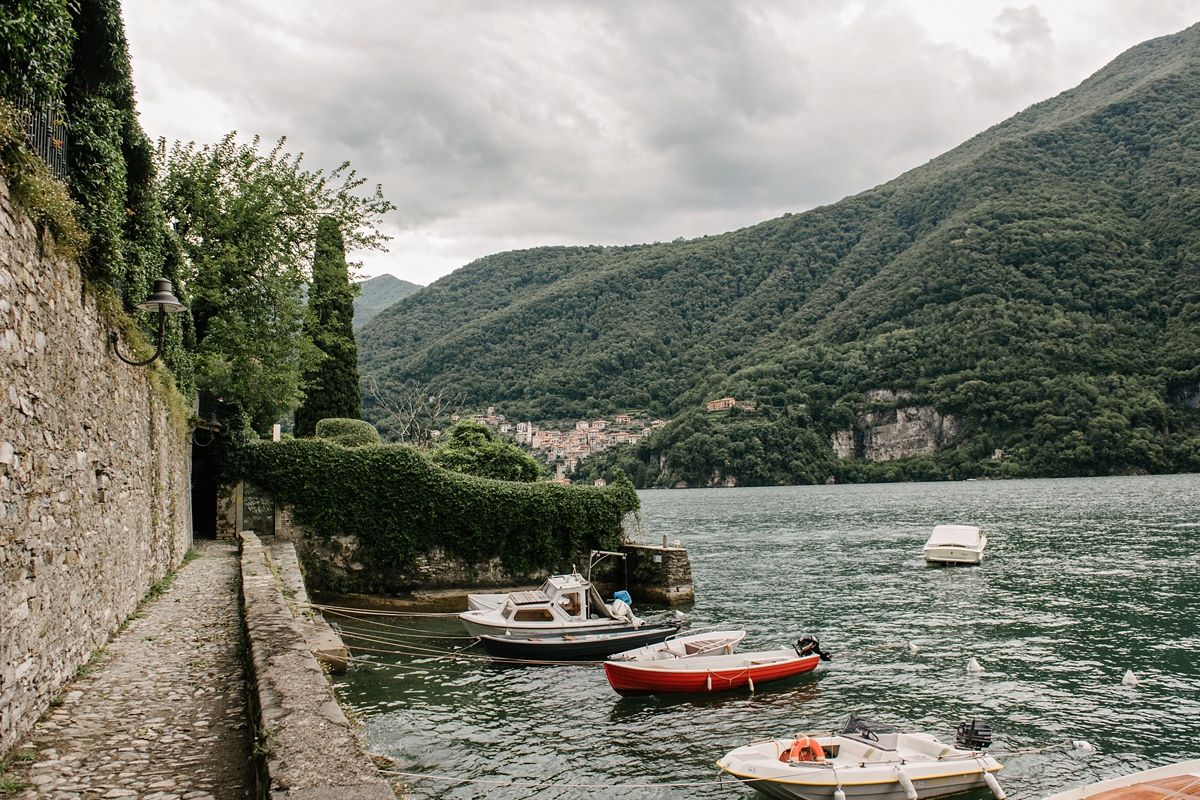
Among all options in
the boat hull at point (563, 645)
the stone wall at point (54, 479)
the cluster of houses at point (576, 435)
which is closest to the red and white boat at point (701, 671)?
the boat hull at point (563, 645)

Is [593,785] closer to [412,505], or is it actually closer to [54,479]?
[54,479]

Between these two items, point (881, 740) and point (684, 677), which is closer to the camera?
point (881, 740)

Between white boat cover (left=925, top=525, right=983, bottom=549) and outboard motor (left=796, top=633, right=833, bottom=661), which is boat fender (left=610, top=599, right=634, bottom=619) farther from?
white boat cover (left=925, top=525, right=983, bottom=549)

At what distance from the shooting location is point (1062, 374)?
336 ft

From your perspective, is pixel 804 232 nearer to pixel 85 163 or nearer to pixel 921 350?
pixel 921 350

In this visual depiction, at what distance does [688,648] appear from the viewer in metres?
16.5

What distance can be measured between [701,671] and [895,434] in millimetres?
113687

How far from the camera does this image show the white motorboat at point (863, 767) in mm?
9891

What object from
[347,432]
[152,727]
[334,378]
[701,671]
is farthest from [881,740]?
[334,378]

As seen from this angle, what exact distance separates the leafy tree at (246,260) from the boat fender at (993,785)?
18983mm

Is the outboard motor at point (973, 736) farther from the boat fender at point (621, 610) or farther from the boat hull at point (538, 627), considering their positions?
the boat fender at point (621, 610)

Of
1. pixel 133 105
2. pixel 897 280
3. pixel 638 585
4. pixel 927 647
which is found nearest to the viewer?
pixel 133 105

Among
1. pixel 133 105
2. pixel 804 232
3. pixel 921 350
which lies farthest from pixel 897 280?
pixel 133 105

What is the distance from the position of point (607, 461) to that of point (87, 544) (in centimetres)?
10930
